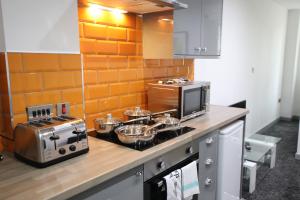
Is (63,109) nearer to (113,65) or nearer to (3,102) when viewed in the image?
(3,102)

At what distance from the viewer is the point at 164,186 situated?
143cm

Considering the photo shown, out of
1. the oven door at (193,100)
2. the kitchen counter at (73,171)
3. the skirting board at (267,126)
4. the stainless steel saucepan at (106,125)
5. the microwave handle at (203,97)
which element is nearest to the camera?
the kitchen counter at (73,171)

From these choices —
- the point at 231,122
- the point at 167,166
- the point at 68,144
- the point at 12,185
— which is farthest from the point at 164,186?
the point at 231,122

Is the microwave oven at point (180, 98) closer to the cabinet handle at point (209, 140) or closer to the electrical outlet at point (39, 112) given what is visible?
the cabinet handle at point (209, 140)

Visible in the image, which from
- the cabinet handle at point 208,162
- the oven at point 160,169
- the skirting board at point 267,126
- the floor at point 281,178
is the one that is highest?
the oven at point 160,169

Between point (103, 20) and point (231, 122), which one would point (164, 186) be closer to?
point (231, 122)

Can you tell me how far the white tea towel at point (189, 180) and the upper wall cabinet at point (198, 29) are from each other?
89 centimetres

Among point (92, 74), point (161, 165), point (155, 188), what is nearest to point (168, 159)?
point (161, 165)

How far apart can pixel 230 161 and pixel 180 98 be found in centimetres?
74

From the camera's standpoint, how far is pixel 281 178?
311cm

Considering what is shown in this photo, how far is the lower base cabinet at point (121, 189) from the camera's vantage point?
3.62 ft

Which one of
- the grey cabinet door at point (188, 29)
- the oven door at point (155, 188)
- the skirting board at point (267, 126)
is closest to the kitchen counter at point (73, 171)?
the oven door at point (155, 188)

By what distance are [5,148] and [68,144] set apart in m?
0.42

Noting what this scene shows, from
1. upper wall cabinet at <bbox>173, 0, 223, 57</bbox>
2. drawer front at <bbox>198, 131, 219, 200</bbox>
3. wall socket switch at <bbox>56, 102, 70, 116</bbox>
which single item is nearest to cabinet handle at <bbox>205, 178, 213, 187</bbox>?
drawer front at <bbox>198, 131, 219, 200</bbox>
